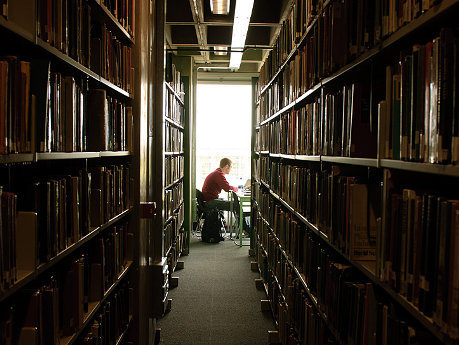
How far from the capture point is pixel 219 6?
3.74 meters

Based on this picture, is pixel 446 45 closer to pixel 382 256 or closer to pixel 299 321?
pixel 382 256

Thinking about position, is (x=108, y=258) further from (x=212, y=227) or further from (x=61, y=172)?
(x=212, y=227)

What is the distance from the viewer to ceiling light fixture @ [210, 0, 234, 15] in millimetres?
3616

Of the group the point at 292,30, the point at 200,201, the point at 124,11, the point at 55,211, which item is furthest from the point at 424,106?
the point at 200,201

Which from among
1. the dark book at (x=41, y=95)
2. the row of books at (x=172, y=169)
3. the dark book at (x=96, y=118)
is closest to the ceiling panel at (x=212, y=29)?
the row of books at (x=172, y=169)

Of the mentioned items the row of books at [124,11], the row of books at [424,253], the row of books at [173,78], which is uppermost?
the row of books at [173,78]

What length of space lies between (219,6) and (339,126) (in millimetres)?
2681

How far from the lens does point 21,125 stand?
1013mm

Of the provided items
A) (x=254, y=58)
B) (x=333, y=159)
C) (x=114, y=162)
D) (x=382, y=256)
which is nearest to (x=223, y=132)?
(x=254, y=58)

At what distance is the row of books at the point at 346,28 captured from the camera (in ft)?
3.39

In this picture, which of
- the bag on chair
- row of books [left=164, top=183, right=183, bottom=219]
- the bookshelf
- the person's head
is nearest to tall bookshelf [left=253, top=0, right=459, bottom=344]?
the bookshelf

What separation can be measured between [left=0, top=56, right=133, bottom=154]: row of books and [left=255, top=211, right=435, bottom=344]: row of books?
3.54 feet

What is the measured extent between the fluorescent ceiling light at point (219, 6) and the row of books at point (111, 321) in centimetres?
263

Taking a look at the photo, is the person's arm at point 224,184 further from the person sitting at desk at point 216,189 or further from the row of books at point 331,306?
the row of books at point 331,306
